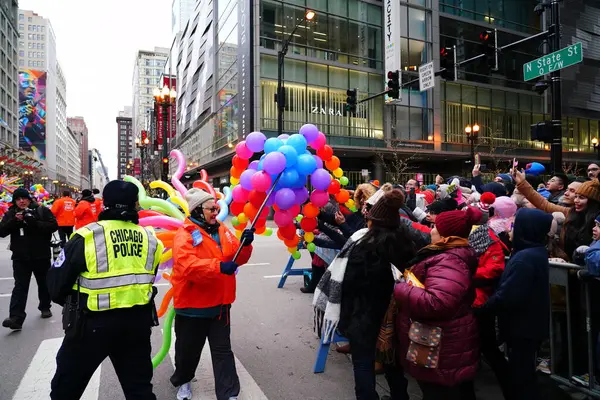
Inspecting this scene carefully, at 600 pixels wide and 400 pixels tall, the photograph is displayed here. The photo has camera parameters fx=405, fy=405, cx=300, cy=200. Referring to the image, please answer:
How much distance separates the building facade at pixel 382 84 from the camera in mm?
27281

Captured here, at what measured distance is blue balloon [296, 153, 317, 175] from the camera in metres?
4.05

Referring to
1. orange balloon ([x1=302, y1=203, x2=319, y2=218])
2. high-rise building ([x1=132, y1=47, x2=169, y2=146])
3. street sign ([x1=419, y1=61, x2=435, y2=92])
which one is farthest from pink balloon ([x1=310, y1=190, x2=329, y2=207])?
high-rise building ([x1=132, y1=47, x2=169, y2=146])

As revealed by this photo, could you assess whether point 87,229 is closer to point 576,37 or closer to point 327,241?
point 327,241

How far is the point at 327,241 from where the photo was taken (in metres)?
5.22

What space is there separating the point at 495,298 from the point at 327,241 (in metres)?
2.52

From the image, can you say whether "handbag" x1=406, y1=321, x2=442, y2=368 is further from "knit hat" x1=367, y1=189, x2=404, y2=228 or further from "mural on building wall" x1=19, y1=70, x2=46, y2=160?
"mural on building wall" x1=19, y1=70, x2=46, y2=160

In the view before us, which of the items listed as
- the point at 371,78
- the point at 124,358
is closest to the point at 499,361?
the point at 124,358

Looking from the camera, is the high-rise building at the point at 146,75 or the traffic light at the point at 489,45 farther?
the high-rise building at the point at 146,75

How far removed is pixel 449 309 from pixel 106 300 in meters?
2.27

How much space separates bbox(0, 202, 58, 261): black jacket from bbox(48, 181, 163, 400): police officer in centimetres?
375

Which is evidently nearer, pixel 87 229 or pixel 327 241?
pixel 87 229

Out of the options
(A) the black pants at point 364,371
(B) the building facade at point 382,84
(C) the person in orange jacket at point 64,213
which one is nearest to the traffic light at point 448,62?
(A) the black pants at point 364,371

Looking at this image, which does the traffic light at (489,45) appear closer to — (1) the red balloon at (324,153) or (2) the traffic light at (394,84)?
(2) the traffic light at (394,84)

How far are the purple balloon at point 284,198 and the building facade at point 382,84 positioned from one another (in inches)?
898
